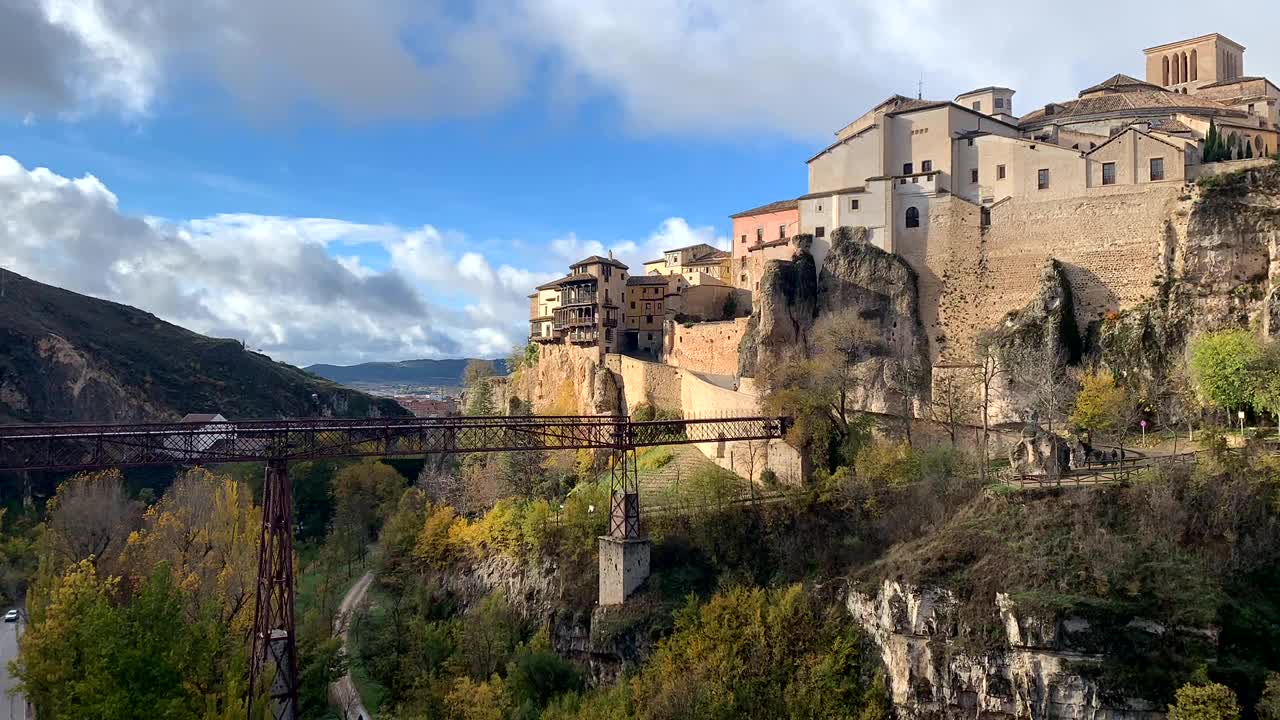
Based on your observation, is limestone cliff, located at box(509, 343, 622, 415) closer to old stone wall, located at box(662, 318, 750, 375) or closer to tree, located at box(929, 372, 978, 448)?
old stone wall, located at box(662, 318, 750, 375)

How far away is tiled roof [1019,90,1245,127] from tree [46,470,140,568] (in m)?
51.8

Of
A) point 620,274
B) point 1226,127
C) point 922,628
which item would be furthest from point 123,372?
point 1226,127

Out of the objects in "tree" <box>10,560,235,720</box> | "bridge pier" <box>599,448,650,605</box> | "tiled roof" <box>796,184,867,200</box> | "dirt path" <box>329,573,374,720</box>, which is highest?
"tiled roof" <box>796,184,867,200</box>

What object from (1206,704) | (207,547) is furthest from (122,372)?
(1206,704)

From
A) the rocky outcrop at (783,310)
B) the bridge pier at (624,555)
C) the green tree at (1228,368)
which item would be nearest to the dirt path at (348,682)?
the bridge pier at (624,555)

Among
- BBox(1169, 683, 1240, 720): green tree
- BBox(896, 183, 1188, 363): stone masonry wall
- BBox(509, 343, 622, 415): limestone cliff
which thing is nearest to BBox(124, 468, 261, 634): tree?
BBox(509, 343, 622, 415): limestone cliff

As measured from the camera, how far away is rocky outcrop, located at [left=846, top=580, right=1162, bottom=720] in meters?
28.9

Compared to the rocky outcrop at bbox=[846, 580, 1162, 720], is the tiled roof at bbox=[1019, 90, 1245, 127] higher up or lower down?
higher up

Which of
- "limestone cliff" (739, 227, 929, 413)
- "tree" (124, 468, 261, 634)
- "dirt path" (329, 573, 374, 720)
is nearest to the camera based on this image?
"dirt path" (329, 573, 374, 720)

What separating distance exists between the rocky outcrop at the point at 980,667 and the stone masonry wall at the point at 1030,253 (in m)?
20.2

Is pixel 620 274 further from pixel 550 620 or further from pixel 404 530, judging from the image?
pixel 550 620

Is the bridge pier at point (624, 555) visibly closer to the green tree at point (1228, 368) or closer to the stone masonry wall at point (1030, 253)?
the stone masonry wall at point (1030, 253)

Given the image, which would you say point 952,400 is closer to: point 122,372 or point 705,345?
point 705,345

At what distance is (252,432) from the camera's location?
31.4 meters
